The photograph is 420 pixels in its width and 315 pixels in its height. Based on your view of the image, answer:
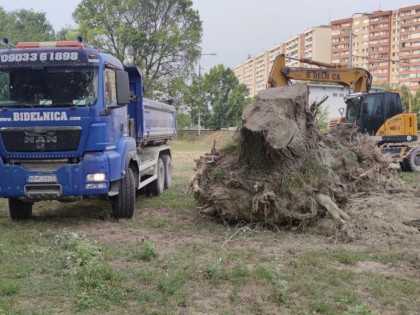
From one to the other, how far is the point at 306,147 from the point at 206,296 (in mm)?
3703

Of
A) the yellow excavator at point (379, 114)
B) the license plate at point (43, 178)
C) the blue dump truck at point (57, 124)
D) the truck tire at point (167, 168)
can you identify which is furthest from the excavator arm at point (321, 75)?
the license plate at point (43, 178)

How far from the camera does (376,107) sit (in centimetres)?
1647

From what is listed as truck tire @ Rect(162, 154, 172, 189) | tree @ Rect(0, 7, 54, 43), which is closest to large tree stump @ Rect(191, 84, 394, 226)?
truck tire @ Rect(162, 154, 172, 189)

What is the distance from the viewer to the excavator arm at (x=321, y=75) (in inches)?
615

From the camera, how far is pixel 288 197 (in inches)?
288

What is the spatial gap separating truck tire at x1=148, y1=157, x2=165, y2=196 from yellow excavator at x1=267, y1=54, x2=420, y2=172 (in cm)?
585

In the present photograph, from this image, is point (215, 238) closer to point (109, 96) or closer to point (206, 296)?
point (206, 296)

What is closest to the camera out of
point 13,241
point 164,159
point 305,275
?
point 305,275

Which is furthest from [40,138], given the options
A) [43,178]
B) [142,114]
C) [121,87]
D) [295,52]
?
[295,52]

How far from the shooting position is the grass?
4488 millimetres

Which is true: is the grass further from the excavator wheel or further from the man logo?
the excavator wheel

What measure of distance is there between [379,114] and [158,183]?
346 inches

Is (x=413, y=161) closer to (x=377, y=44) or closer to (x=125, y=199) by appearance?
(x=125, y=199)

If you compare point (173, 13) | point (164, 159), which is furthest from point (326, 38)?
point (164, 159)
